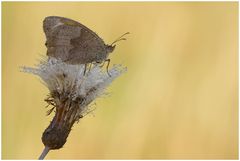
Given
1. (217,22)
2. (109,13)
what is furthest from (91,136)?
(217,22)

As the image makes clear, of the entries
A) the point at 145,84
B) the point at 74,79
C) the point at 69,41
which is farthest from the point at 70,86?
the point at 145,84

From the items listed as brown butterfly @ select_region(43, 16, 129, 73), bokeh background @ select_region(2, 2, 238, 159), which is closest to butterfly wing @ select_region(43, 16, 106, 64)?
brown butterfly @ select_region(43, 16, 129, 73)

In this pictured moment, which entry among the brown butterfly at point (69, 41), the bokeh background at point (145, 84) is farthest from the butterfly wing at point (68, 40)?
the bokeh background at point (145, 84)

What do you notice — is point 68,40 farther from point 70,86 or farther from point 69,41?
point 70,86

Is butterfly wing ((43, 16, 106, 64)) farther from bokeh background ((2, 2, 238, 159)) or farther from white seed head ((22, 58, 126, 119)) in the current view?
bokeh background ((2, 2, 238, 159))

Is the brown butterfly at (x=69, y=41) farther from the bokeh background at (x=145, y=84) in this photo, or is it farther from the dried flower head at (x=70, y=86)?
the bokeh background at (x=145, y=84)

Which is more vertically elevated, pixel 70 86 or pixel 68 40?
pixel 68 40

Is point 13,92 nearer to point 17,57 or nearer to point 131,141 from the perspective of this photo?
point 17,57
